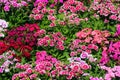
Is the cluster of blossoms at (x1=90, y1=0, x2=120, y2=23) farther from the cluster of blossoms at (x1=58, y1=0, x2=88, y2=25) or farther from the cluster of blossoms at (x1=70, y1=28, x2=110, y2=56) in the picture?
the cluster of blossoms at (x1=70, y1=28, x2=110, y2=56)

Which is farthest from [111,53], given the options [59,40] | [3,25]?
[3,25]

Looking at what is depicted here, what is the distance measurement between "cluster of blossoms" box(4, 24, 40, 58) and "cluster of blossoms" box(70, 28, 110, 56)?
74 cm

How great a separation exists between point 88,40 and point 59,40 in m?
0.51

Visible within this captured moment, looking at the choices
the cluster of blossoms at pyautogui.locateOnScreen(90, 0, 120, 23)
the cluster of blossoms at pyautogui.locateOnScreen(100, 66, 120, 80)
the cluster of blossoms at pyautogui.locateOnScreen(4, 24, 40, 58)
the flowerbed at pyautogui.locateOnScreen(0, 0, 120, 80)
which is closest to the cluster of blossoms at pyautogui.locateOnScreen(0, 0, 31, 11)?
the flowerbed at pyautogui.locateOnScreen(0, 0, 120, 80)

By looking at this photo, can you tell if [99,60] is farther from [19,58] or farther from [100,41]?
[19,58]

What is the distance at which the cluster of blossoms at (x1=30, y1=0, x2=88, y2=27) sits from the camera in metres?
8.42

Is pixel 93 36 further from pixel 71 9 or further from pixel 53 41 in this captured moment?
pixel 71 9

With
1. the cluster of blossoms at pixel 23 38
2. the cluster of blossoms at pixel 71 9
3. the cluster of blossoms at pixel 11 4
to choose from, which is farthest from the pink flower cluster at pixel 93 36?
the cluster of blossoms at pixel 11 4

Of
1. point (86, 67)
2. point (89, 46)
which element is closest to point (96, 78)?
point (86, 67)

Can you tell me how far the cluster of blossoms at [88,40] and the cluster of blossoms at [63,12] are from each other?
40cm

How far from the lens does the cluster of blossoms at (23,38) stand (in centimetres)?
765

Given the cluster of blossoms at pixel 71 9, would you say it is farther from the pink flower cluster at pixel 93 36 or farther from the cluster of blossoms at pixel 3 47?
the cluster of blossoms at pixel 3 47

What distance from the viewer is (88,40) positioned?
780cm

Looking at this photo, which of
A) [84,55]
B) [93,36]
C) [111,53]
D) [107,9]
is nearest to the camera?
[84,55]
